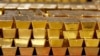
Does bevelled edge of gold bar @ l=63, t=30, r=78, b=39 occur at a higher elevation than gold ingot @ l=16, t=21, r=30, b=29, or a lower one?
lower

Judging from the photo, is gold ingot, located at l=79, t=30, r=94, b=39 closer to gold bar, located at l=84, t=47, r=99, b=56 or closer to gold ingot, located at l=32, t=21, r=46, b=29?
gold bar, located at l=84, t=47, r=99, b=56

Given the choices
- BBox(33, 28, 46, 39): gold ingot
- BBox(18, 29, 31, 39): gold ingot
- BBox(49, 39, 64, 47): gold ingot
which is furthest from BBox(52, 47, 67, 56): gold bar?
BBox(18, 29, 31, 39): gold ingot

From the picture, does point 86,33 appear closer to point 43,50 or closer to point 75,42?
point 75,42

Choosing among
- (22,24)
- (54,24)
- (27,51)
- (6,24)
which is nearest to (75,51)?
(54,24)

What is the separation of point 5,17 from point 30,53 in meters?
0.41

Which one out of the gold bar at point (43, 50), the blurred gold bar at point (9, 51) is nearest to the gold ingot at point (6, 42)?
the blurred gold bar at point (9, 51)

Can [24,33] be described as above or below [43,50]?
above

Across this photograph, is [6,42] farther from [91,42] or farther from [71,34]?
[91,42]

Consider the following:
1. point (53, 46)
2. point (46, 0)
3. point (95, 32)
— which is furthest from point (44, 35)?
point (46, 0)

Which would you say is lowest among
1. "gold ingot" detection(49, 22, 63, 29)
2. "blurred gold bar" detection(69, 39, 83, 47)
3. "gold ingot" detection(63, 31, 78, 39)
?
"blurred gold bar" detection(69, 39, 83, 47)

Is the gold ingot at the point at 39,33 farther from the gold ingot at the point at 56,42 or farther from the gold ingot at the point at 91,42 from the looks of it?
the gold ingot at the point at 91,42

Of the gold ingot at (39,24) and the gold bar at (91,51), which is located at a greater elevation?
the gold ingot at (39,24)

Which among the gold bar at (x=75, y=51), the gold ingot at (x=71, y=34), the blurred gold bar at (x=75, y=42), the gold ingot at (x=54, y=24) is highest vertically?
the gold ingot at (x=54, y=24)

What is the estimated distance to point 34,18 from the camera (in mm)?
2391
